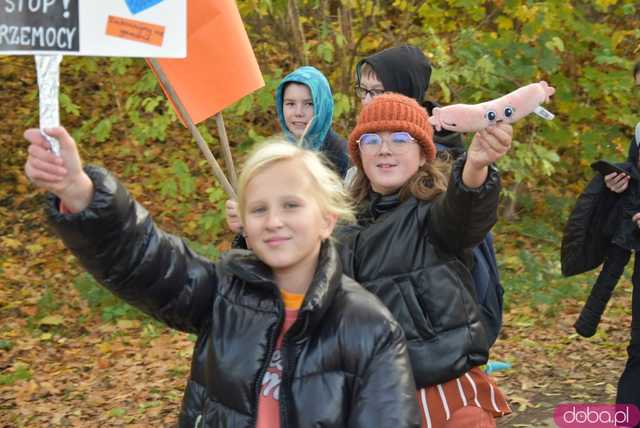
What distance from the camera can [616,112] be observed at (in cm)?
964

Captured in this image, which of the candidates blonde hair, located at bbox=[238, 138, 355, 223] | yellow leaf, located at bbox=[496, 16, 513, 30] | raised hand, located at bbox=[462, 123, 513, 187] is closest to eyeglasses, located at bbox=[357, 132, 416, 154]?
raised hand, located at bbox=[462, 123, 513, 187]

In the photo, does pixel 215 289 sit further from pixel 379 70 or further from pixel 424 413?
pixel 379 70

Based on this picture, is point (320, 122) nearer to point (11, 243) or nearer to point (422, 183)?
point (422, 183)

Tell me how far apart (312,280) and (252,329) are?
21cm

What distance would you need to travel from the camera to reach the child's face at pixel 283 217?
2.56m

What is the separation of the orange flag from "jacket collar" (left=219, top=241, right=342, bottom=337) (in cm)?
181

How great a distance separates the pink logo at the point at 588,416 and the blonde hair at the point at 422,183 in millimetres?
2444

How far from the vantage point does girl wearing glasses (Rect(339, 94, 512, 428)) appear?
3.23 m

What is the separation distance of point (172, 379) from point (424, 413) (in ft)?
13.9

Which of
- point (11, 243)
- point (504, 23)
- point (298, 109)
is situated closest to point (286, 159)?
point (298, 109)

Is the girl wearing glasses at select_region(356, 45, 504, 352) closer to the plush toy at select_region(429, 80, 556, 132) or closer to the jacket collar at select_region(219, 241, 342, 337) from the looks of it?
the plush toy at select_region(429, 80, 556, 132)

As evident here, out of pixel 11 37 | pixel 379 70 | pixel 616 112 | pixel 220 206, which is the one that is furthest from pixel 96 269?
pixel 616 112

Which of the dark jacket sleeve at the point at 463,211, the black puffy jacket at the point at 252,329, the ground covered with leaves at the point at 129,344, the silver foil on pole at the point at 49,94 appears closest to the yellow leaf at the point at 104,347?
the ground covered with leaves at the point at 129,344

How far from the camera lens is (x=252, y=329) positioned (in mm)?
2496
